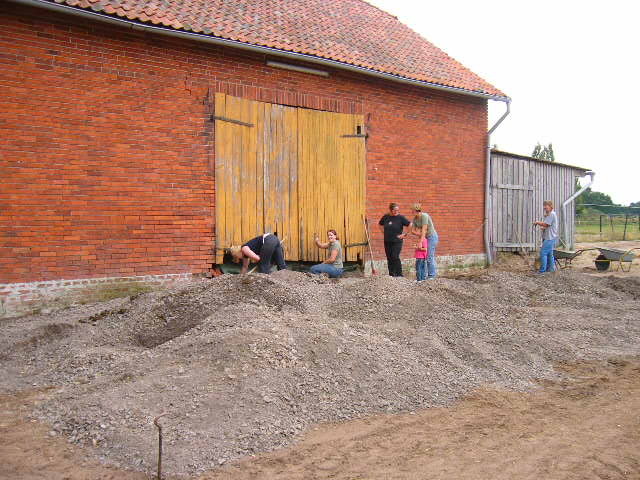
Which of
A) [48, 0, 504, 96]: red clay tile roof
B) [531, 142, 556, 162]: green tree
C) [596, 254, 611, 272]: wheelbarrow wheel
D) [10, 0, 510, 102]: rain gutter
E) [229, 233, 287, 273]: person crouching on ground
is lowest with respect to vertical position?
[596, 254, 611, 272]: wheelbarrow wheel

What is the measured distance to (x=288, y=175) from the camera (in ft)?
32.2

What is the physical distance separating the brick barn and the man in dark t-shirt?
676 millimetres

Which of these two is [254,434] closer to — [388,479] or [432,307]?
[388,479]

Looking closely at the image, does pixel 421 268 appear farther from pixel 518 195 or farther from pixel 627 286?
pixel 518 195

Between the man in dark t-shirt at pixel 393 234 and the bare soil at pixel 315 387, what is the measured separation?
2865mm

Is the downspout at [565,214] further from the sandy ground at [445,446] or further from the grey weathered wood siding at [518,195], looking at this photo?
the sandy ground at [445,446]

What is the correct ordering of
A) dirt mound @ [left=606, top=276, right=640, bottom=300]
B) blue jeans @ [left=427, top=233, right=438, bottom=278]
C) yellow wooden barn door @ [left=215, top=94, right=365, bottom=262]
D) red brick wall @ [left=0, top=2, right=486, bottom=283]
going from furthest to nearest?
blue jeans @ [left=427, top=233, right=438, bottom=278]
dirt mound @ [left=606, top=276, right=640, bottom=300]
yellow wooden barn door @ [left=215, top=94, right=365, bottom=262]
red brick wall @ [left=0, top=2, right=486, bottom=283]

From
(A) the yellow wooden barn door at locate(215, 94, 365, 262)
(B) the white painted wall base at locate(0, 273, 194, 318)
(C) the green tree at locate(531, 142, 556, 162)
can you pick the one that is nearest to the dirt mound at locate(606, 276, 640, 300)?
(A) the yellow wooden barn door at locate(215, 94, 365, 262)

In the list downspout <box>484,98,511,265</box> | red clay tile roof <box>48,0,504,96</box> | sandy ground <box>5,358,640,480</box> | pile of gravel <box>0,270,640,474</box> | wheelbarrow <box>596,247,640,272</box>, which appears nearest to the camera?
sandy ground <box>5,358,640,480</box>

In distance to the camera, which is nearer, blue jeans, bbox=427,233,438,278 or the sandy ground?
the sandy ground

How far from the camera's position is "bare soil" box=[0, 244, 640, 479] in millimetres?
3588

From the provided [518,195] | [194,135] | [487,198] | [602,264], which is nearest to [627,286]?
[487,198]

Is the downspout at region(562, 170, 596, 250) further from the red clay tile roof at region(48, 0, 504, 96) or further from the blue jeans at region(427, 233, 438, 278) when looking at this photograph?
the blue jeans at region(427, 233, 438, 278)

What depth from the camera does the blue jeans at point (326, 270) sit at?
9484mm
